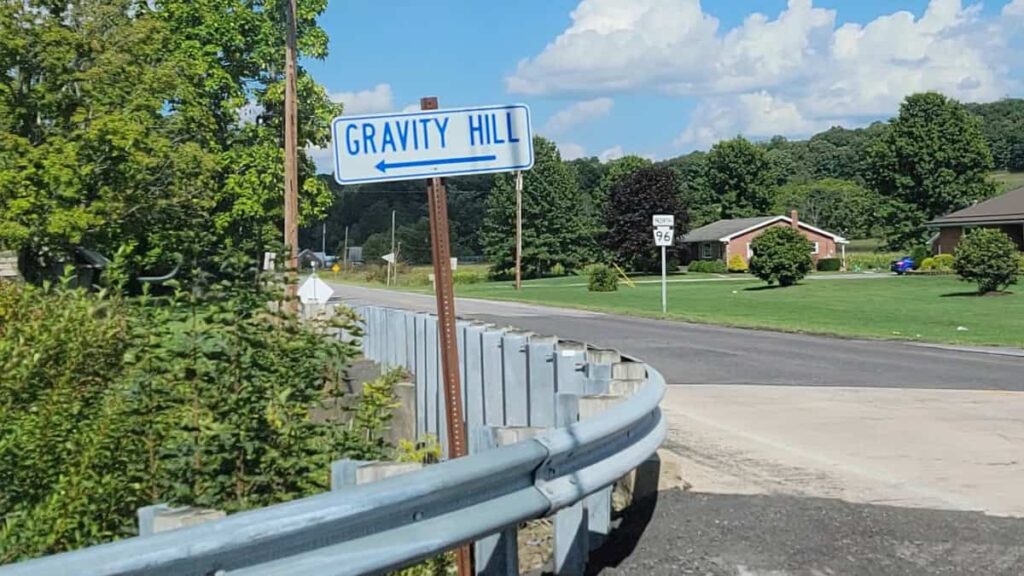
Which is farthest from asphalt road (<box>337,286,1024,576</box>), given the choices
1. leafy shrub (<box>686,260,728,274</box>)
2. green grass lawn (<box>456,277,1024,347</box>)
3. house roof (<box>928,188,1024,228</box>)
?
leafy shrub (<box>686,260,728,274</box>)

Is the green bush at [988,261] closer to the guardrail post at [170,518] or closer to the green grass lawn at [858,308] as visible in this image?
the green grass lawn at [858,308]

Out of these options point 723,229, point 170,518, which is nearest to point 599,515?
point 170,518

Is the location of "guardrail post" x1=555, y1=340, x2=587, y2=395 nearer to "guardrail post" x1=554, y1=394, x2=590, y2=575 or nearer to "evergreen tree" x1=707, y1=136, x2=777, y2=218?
"guardrail post" x1=554, y1=394, x2=590, y2=575

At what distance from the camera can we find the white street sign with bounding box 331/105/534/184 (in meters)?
5.46

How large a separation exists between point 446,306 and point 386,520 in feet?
6.20

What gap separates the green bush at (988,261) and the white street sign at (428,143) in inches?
1590

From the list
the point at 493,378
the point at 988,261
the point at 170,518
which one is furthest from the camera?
the point at 988,261

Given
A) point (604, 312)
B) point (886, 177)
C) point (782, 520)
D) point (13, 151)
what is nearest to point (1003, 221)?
point (886, 177)

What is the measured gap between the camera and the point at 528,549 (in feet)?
18.8

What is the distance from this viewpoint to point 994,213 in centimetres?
6975

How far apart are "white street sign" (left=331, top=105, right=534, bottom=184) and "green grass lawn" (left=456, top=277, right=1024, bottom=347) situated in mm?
19394

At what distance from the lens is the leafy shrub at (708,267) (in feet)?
296

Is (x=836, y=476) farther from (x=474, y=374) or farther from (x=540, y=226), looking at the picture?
(x=540, y=226)

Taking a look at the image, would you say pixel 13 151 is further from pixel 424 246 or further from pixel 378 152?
pixel 424 246
